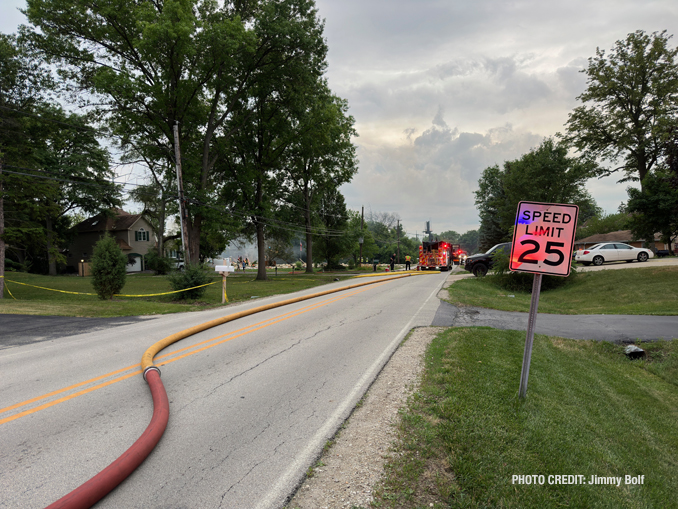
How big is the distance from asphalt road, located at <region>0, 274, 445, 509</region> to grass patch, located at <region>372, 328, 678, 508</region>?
1012mm

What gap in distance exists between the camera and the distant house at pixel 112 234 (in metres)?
48.7

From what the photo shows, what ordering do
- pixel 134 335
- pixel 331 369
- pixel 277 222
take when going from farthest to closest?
pixel 277 222
pixel 134 335
pixel 331 369

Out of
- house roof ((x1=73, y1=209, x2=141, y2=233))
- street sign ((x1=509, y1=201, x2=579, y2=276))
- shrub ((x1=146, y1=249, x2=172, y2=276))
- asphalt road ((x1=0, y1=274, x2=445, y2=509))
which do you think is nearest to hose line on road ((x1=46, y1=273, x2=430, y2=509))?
asphalt road ((x1=0, y1=274, x2=445, y2=509))

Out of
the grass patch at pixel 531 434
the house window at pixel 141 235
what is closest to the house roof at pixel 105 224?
the house window at pixel 141 235

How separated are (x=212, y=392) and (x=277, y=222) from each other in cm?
3110

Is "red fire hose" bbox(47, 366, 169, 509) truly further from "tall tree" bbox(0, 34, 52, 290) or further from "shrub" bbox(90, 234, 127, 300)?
"tall tree" bbox(0, 34, 52, 290)

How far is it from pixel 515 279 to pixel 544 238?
54.4 ft

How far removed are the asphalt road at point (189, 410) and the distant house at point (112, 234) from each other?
4591 centimetres

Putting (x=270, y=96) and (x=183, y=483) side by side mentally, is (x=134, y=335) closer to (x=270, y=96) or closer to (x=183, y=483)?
(x=183, y=483)

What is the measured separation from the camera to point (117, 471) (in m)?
2.91

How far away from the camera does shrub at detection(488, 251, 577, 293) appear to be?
1903cm

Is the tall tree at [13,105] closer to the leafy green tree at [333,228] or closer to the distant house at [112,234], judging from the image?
the distant house at [112,234]

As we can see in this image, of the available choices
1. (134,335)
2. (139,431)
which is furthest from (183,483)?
(134,335)

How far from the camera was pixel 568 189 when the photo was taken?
117ft
